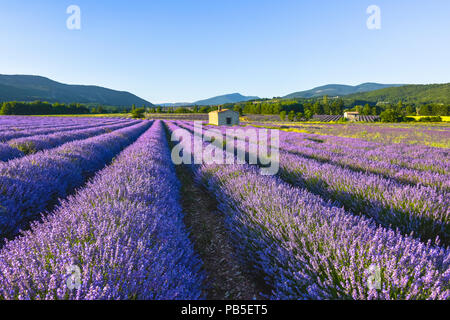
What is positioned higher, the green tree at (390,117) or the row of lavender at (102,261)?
the green tree at (390,117)

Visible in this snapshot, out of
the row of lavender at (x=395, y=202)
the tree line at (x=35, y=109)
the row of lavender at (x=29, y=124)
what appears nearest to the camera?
the row of lavender at (x=395, y=202)

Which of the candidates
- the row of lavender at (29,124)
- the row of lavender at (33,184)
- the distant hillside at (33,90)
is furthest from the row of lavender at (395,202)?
the distant hillside at (33,90)

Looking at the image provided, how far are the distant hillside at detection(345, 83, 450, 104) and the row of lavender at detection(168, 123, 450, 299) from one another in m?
138

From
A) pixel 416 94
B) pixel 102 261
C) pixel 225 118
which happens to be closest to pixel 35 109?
pixel 225 118

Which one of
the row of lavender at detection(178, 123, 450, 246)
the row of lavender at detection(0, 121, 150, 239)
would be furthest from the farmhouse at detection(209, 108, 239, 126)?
the row of lavender at detection(178, 123, 450, 246)

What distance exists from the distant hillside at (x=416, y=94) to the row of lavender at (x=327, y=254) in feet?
453

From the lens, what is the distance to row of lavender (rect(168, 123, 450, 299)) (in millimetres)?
1272

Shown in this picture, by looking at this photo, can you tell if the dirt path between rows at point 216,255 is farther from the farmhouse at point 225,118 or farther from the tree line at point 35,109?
the tree line at point 35,109

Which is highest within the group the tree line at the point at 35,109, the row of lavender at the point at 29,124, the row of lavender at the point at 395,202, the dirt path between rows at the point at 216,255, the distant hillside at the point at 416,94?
the distant hillside at the point at 416,94

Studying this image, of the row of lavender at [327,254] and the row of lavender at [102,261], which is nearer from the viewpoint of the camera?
the row of lavender at [102,261]

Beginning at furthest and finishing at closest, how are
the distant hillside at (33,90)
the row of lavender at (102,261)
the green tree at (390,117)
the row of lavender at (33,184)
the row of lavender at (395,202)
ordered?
the distant hillside at (33,90), the green tree at (390,117), the row of lavender at (395,202), the row of lavender at (33,184), the row of lavender at (102,261)

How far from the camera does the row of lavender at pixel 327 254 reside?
1272mm

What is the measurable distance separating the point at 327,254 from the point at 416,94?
604 ft
